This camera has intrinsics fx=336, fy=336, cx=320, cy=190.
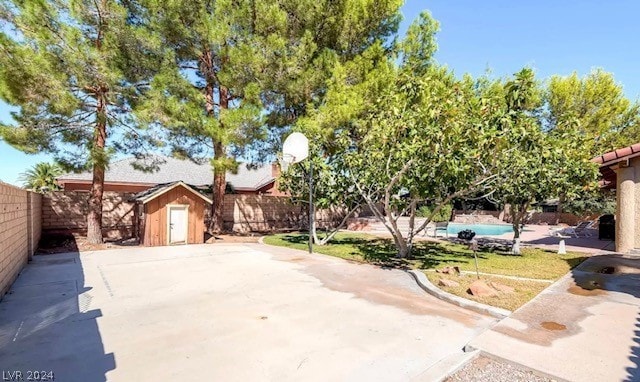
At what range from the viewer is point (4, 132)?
11.5m

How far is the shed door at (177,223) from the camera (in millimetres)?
15143

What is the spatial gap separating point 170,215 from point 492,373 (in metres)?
14.2

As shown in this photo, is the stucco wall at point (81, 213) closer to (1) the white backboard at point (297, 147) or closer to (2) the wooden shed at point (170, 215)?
(2) the wooden shed at point (170, 215)

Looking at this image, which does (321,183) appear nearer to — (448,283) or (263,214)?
(448,283)

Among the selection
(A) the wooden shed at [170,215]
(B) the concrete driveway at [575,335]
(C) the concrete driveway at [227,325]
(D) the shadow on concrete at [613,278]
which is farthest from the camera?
(A) the wooden shed at [170,215]

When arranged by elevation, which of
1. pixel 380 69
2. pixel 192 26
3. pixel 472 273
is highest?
pixel 192 26

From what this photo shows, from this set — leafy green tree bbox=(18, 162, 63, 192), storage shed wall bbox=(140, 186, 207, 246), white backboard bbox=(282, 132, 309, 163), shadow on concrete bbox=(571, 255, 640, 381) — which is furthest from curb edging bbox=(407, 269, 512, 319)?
leafy green tree bbox=(18, 162, 63, 192)

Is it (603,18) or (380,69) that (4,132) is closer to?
(380,69)

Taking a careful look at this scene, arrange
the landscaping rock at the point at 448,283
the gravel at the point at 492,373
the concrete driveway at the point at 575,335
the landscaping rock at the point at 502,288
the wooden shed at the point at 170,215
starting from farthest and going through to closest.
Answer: the wooden shed at the point at 170,215 → the landscaping rock at the point at 448,283 → the landscaping rock at the point at 502,288 → the concrete driveway at the point at 575,335 → the gravel at the point at 492,373

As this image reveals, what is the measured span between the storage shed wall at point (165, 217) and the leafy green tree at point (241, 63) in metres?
1.96

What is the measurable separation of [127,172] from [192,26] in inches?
565

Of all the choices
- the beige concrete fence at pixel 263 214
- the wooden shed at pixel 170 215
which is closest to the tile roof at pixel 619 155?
the beige concrete fence at pixel 263 214

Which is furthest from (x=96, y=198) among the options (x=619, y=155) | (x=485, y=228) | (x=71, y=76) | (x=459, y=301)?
(x=485, y=228)

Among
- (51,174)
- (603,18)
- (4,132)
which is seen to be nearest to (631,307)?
(603,18)
